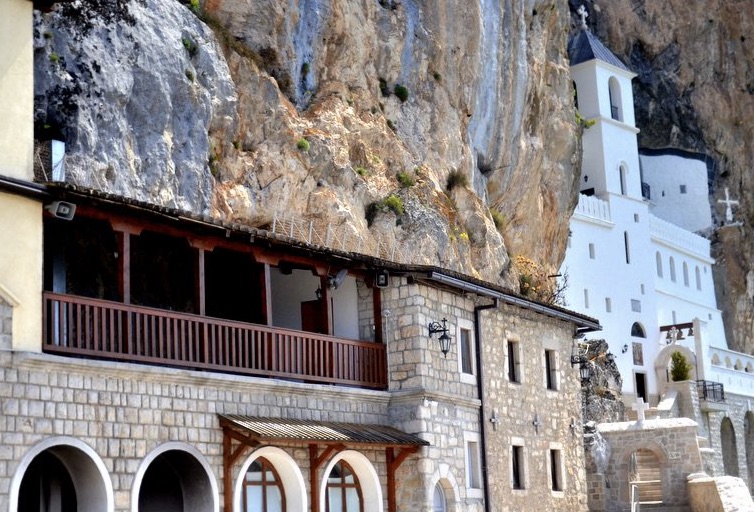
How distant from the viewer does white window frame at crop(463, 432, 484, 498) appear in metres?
24.8

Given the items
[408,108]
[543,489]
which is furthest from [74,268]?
[408,108]

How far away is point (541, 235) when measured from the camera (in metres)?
45.6

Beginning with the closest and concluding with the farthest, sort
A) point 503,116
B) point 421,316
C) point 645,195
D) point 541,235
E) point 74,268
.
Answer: point 74,268 → point 421,316 → point 503,116 → point 541,235 → point 645,195

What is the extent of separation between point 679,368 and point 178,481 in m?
39.3

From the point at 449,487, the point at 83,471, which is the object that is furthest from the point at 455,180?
the point at 83,471

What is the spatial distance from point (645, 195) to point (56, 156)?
4513cm

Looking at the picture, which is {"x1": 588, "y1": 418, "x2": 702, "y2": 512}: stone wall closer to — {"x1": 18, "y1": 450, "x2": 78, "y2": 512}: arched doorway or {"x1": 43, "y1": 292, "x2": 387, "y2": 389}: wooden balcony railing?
{"x1": 43, "y1": 292, "x2": 387, "y2": 389}: wooden balcony railing

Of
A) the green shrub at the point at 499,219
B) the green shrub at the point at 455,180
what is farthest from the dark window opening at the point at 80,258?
the green shrub at the point at 499,219

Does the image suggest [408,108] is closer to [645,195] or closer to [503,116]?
[503,116]

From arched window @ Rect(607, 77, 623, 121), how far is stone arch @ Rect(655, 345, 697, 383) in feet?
36.4

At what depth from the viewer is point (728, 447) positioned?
55.8 meters

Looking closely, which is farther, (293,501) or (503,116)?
(503,116)

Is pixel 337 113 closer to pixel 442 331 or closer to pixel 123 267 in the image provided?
pixel 442 331

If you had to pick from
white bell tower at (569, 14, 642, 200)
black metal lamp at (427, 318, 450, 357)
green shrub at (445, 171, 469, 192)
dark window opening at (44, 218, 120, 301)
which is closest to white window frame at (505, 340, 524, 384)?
black metal lamp at (427, 318, 450, 357)
